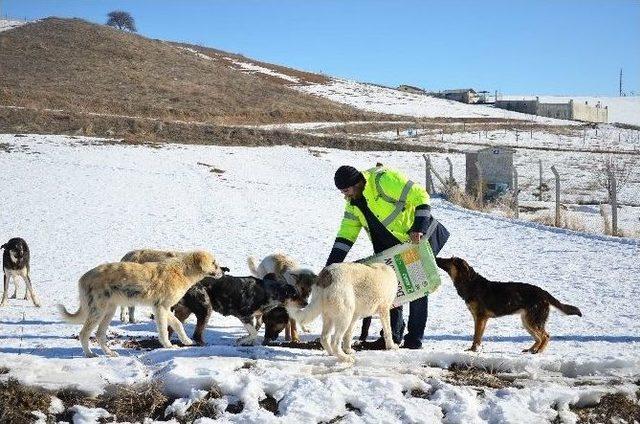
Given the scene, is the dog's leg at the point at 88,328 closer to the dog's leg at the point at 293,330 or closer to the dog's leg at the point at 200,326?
the dog's leg at the point at 200,326

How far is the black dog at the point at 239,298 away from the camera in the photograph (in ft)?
24.3

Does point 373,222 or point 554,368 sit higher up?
point 373,222

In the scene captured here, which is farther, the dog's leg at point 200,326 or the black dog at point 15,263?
the black dog at point 15,263

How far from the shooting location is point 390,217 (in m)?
7.38

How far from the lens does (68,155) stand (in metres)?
28.9

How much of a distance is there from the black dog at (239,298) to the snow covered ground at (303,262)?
17.0 inches

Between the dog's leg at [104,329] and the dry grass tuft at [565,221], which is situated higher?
the dry grass tuft at [565,221]

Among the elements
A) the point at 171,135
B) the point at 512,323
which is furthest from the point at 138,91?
the point at 512,323

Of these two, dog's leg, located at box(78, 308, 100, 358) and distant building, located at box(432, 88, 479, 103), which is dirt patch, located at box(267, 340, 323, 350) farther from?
distant building, located at box(432, 88, 479, 103)

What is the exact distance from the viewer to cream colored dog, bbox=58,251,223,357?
6367 millimetres

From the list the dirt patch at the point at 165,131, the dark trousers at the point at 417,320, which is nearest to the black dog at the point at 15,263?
the dark trousers at the point at 417,320

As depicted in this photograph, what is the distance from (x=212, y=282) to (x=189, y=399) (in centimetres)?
259

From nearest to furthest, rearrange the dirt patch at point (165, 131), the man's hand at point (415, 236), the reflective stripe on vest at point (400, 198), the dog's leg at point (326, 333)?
the dog's leg at point (326, 333)
the man's hand at point (415, 236)
the reflective stripe on vest at point (400, 198)
the dirt patch at point (165, 131)

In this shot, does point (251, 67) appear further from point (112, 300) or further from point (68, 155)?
point (112, 300)
